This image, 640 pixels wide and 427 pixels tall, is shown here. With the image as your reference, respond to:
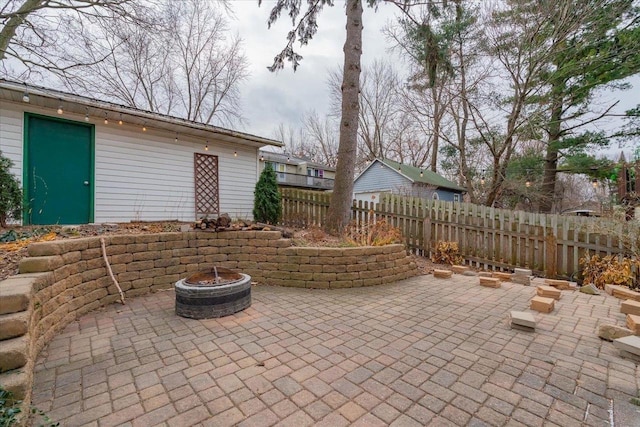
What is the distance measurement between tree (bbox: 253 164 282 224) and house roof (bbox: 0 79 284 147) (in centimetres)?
126

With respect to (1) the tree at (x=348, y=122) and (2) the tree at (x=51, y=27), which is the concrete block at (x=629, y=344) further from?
(2) the tree at (x=51, y=27)

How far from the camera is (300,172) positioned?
25422mm

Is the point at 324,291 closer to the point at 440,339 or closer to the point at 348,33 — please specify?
the point at 440,339

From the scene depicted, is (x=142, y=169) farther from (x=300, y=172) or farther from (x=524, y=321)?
(x=300, y=172)

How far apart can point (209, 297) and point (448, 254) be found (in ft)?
16.6

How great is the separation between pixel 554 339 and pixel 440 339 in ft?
3.54

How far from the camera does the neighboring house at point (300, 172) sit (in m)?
23.5

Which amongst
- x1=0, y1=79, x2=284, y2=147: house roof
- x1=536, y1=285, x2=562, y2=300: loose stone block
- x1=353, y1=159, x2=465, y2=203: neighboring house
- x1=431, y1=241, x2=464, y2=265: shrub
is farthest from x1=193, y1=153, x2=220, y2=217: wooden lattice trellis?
x1=353, y1=159, x2=465, y2=203: neighboring house

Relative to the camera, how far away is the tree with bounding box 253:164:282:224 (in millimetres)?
6895

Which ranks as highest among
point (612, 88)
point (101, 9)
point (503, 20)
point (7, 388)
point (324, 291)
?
point (503, 20)

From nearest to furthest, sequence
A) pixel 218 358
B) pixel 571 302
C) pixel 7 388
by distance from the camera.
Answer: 1. pixel 7 388
2. pixel 218 358
3. pixel 571 302

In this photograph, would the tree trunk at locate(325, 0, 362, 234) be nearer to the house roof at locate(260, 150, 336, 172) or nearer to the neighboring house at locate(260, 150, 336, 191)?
the neighboring house at locate(260, 150, 336, 191)

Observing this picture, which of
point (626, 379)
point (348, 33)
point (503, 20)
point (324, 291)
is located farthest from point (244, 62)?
point (626, 379)

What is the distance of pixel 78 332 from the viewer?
2551 mm
